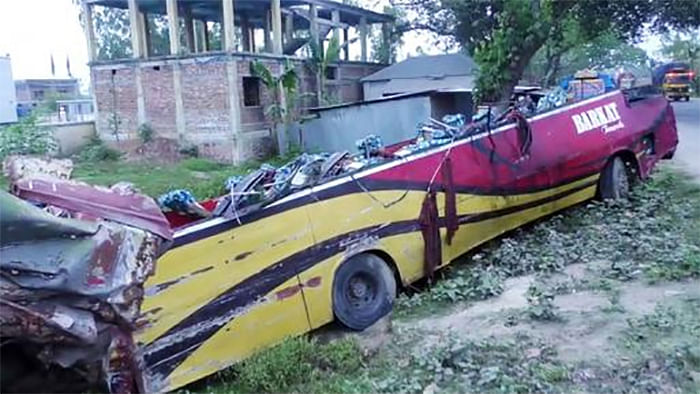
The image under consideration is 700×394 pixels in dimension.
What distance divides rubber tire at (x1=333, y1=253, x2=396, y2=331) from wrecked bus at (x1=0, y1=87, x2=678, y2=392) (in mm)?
15

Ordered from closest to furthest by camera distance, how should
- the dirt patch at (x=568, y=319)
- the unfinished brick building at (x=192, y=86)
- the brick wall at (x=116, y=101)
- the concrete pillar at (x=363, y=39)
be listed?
the dirt patch at (x=568, y=319) < the unfinished brick building at (x=192, y=86) < the brick wall at (x=116, y=101) < the concrete pillar at (x=363, y=39)

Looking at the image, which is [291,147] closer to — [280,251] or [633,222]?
[633,222]

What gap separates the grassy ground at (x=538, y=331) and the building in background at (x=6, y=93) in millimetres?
25930

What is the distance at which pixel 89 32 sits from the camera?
2155cm

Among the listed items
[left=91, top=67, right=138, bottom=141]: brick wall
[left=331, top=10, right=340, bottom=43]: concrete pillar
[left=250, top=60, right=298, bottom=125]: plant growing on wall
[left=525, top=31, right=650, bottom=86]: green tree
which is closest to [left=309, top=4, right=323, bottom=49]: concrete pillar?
[left=331, top=10, right=340, bottom=43]: concrete pillar

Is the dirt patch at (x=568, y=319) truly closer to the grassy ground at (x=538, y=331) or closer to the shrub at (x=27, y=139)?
the grassy ground at (x=538, y=331)

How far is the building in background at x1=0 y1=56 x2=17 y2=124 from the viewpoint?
90.1 feet

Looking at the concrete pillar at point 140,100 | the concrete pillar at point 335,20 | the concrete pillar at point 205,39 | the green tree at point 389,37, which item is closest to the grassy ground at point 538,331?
the concrete pillar at point 140,100

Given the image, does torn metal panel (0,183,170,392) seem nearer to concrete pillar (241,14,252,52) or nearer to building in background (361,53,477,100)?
building in background (361,53,477,100)

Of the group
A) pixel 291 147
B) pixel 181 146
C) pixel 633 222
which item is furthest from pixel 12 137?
pixel 633 222

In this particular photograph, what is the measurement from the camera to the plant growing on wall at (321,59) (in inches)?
899

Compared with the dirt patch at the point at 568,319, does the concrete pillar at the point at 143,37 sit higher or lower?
higher

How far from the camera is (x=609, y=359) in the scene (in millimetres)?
4305

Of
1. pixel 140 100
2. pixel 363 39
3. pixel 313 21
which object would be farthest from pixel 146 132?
pixel 363 39
